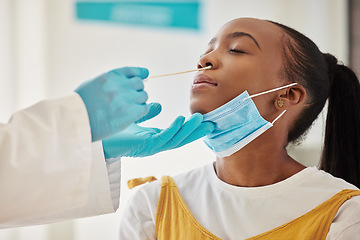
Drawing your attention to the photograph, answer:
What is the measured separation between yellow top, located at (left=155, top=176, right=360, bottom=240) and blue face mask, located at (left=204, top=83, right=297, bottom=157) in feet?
0.76

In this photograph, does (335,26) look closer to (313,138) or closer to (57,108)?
(313,138)

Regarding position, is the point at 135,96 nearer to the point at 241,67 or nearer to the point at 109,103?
the point at 109,103

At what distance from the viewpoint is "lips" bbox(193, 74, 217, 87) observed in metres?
1.30

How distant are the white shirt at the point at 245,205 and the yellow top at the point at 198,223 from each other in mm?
18

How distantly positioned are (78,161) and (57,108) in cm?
13

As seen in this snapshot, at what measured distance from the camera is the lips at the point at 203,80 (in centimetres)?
130

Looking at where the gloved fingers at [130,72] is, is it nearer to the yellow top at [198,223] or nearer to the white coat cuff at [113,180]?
the white coat cuff at [113,180]

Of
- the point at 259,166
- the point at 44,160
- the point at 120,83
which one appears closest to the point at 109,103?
the point at 120,83

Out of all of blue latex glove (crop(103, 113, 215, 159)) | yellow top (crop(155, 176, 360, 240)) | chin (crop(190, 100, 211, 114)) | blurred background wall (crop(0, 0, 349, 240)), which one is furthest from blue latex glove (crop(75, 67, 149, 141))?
blurred background wall (crop(0, 0, 349, 240))

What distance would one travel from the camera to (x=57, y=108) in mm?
1007

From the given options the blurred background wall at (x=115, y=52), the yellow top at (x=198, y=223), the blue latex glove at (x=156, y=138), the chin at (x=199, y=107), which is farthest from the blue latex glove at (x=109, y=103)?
the blurred background wall at (x=115, y=52)

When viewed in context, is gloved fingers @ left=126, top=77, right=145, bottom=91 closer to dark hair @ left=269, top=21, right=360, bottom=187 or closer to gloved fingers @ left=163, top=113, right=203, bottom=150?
gloved fingers @ left=163, top=113, right=203, bottom=150

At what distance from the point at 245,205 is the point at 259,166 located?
0.14m

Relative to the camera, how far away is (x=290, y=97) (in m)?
1.38
